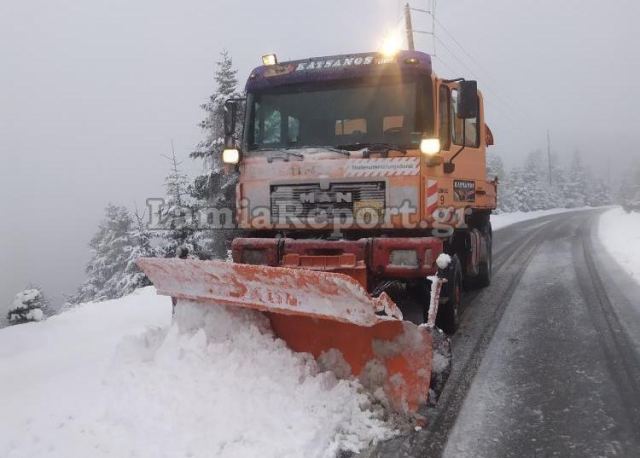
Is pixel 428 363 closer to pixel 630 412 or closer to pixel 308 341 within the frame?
pixel 308 341

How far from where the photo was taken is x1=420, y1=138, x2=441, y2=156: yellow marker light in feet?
15.5

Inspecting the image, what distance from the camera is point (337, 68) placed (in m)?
5.27

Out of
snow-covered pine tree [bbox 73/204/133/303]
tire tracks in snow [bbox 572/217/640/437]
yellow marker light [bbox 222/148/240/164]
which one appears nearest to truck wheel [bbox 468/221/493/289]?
tire tracks in snow [bbox 572/217/640/437]

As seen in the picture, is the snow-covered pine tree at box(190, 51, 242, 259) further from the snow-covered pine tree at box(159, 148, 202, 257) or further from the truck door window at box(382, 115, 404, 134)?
the truck door window at box(382, 115, 404, 134)

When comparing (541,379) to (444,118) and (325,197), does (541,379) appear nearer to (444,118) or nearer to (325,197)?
(325,197)

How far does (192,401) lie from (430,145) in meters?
3.06

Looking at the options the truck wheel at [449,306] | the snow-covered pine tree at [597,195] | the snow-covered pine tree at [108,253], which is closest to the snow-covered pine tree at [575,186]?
the snow-covered pine tree at [597,195]

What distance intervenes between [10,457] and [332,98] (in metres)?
4.11

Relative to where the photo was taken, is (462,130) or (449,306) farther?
(462,130)

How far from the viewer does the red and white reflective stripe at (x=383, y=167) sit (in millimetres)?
4766

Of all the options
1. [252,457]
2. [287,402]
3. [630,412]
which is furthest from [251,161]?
[630,412]

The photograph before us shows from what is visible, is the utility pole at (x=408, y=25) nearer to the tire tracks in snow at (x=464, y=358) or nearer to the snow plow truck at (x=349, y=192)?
the tire tracks in snow at (x=464, y=358)

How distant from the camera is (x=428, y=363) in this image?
3332mm

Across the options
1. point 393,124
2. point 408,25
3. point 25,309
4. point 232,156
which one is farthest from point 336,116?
point 408,25
